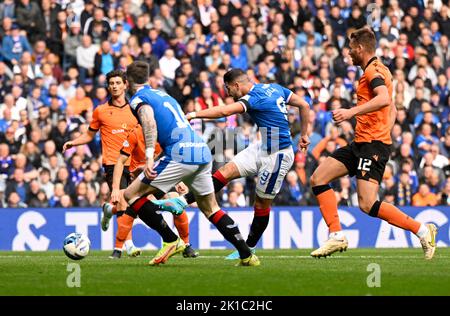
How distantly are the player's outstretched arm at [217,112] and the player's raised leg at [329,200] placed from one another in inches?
55.9

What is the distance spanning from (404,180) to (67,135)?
6910 millimetres

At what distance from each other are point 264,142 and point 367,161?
1.59 metres

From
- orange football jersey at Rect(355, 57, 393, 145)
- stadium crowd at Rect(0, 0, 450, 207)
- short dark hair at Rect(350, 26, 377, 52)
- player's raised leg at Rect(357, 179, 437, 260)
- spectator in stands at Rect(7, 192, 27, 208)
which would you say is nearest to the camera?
player's raised leg at Rect(357, 179, 437, 260)

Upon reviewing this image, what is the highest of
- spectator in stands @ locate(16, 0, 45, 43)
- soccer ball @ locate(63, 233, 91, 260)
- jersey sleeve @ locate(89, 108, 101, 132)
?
spectator in stands @ locate(16, 0, 45, 43)

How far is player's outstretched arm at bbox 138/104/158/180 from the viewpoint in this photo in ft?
39.5

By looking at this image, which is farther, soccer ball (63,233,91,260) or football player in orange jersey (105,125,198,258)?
football player in orange jersey (105,125,198,258)

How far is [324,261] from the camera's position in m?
13.7

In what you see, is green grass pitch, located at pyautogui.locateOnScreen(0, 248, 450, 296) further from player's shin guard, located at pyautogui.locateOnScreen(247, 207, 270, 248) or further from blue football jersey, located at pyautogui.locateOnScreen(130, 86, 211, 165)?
blue football jersey, located at pyautogui.locateOnScreen(130, 86, 211, 165)

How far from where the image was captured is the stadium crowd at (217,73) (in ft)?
69.6

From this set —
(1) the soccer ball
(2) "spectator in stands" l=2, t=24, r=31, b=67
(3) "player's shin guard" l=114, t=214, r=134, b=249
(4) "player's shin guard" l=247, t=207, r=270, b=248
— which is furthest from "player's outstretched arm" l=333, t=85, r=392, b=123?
(2) "spectator in stands" l=2, t=24, r=31, b=67

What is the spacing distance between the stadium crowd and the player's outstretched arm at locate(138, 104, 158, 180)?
8.46 metres

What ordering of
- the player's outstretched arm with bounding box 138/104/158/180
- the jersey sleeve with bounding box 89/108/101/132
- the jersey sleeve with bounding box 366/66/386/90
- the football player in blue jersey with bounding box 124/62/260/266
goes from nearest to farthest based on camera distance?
the player's outstretched arm with bounding box 138/104/158/180
the football player in blue jersey with bounding box 124/62/260/266
the jersey sleeve with bounding box 366/66/386/90
the jersey sleeve with bounding box 89/108/101/132

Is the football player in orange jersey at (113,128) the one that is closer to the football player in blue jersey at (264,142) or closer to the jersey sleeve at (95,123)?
the jersey sleeve at (95,123)

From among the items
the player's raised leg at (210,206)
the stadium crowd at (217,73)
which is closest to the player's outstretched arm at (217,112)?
the player's raised leg at (210,206)
